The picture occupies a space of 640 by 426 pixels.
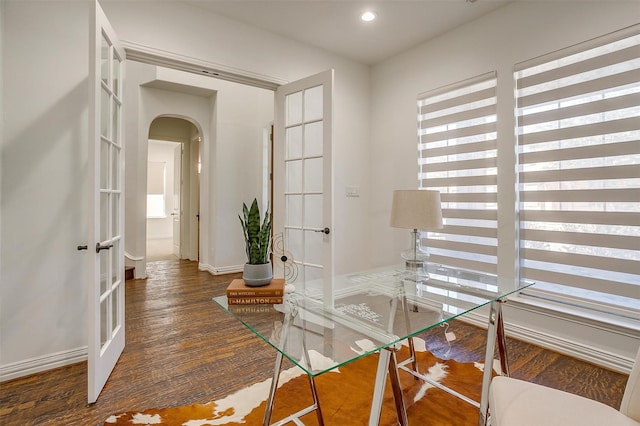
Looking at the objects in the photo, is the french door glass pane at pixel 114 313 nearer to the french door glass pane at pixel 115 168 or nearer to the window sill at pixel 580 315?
the french door glass pane at pixel 115 168

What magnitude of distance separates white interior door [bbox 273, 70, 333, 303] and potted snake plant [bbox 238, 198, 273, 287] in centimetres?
127

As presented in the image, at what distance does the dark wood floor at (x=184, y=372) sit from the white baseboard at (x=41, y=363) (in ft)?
0.12

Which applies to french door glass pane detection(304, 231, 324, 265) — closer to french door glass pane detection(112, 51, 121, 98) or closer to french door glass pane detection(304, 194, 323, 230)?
french door glass pane detection(304, 194, 323, 230)

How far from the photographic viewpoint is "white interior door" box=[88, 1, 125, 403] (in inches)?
68.4

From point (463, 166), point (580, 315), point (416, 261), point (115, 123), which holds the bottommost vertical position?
point (580, 315)

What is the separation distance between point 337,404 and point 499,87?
2697mm

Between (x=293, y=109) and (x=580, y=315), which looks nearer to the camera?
(x=580, y=315)

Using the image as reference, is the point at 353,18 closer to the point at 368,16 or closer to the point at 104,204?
the point at 368,16

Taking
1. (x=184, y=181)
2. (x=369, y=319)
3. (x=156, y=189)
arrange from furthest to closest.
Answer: (x=156, y=189)
(x=184, y=181)
(x=369, y=319)

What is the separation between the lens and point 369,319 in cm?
136

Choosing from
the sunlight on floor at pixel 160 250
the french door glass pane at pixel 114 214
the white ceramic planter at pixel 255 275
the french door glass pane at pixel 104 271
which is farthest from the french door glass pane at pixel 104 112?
the sunlight on floor at pixel 160 250

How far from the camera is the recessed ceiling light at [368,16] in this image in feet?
9.12

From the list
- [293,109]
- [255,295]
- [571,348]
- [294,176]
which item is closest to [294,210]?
[294,176]

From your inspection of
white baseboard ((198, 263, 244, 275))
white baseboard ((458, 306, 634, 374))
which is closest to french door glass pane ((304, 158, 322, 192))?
white baseboard ((458, 306, 634, 374))
